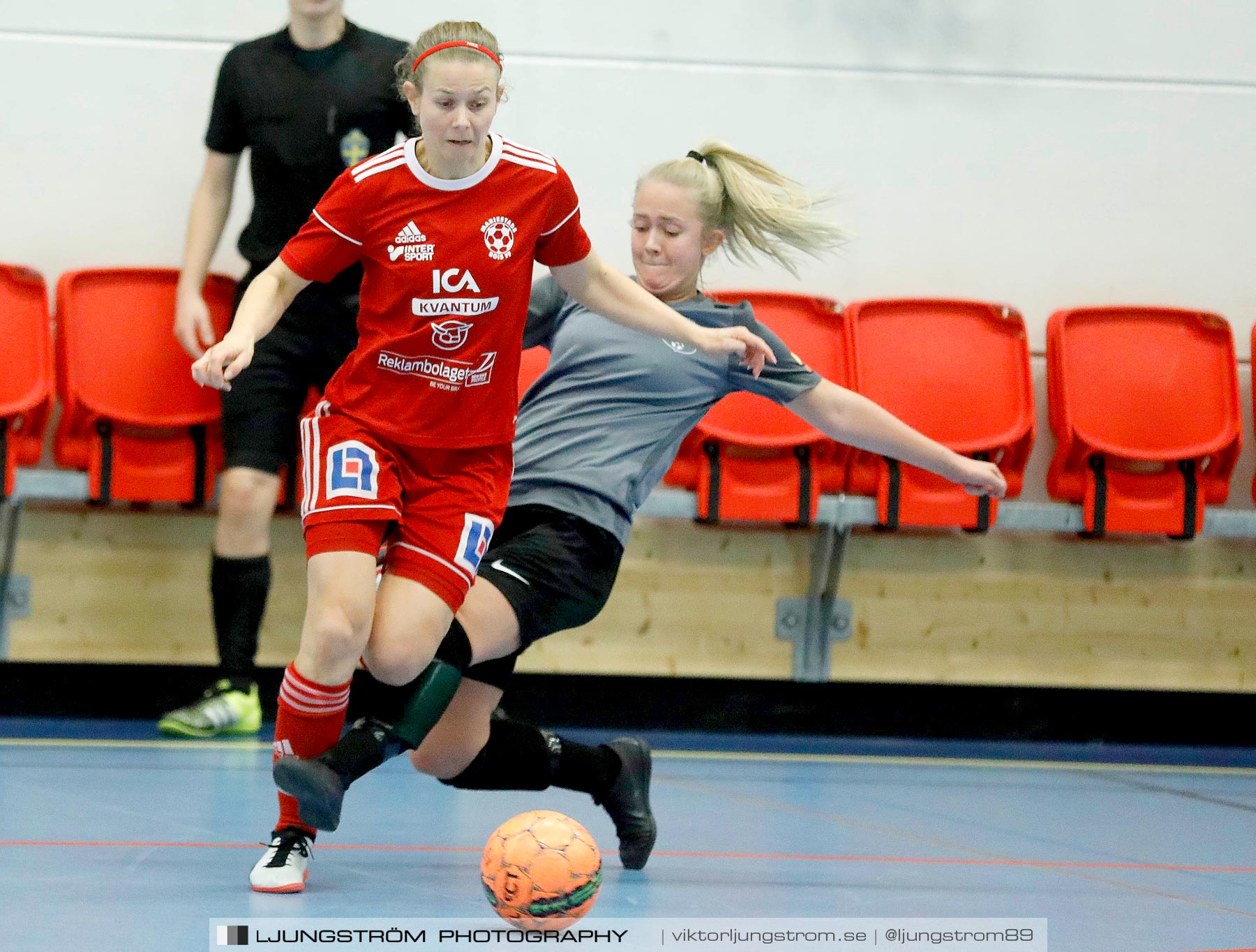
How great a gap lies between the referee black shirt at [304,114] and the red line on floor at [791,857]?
2006mm

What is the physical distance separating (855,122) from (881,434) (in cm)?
248

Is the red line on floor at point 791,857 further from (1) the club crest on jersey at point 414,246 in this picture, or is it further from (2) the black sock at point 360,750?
(1) the club crest on jersey at point 414,246

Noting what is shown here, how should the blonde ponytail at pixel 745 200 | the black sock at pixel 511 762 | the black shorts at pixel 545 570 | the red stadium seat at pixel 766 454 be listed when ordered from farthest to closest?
the red stadium seat at pixel 766 454 → the blonde ponytail at pixel 745 200 → the black sock at pixel 511 762 → the black shorts at pixel 545 570

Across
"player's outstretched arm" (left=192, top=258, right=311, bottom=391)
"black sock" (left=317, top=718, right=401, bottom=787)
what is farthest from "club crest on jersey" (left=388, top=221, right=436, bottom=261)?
"black sock" (left=317, top=718, right=401, bottom=787)

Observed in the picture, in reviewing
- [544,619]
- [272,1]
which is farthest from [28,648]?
[544,619]

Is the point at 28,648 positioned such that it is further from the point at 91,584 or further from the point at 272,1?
the point at 272,1

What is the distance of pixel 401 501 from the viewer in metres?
2.79

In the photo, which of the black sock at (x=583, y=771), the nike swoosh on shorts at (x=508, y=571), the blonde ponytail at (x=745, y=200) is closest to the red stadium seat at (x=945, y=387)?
the blonde ponytail at (x=745, y=200)

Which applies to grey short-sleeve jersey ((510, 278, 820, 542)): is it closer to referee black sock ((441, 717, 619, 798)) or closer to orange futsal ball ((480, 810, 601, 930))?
referee black sock ((441, 717, 619, 798))

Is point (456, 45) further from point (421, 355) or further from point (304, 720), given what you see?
point (304, 720)

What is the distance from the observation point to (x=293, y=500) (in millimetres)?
4840

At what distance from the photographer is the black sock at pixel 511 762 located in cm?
304

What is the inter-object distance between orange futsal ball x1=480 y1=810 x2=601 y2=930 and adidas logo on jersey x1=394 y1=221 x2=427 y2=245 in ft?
3.50

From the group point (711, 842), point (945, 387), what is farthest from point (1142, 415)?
point (711, 842)
